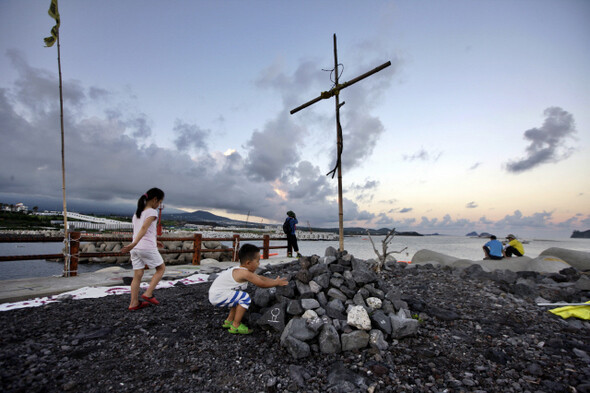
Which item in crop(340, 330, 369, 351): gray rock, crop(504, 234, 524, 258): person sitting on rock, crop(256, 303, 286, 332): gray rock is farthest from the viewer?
crop(504, 234, 524, 258): person sitting on rock

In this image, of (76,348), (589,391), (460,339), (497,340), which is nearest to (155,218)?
(76,348)

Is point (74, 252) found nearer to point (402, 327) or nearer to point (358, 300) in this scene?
point (358, 300)

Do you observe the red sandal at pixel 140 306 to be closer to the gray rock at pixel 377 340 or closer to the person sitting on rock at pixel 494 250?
the gray rock at pixel 377 340

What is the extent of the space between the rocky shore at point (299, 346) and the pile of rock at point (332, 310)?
2 cm

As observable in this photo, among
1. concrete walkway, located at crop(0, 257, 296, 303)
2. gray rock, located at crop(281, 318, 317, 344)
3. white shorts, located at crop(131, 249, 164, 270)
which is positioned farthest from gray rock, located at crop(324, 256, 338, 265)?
concrete walkway, located at crop(0, 257, 296, 303)

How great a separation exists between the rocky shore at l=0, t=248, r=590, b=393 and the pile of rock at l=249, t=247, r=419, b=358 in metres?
0.02

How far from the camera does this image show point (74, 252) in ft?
22.9

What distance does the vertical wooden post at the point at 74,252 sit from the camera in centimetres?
690

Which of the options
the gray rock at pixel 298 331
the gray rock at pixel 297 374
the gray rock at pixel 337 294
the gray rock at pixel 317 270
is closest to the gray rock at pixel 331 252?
the gray rock at pixel 317 270

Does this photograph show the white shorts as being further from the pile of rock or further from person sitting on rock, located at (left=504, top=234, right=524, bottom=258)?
person sitting on rock, located at (left=504, top=234, right=524, bottom=258)

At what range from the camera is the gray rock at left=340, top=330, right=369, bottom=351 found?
3143mm

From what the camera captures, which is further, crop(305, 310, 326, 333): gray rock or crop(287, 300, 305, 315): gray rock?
crop(287, 300, 305, 315): gray rock

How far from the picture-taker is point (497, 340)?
3.51m

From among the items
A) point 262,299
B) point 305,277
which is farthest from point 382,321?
point 262,299
